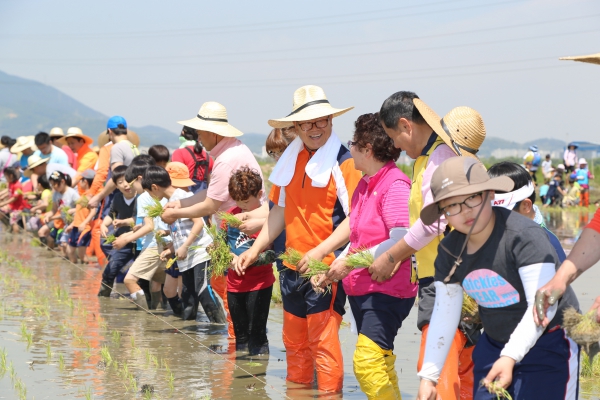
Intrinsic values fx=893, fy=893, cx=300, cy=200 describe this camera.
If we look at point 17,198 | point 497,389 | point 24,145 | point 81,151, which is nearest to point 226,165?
point 497,389

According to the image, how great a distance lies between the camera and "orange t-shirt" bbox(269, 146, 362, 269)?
232 inches

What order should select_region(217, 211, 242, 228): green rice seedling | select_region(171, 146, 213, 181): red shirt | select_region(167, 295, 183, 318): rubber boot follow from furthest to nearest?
1. select_region(171, 146, 213, 181): red shirt
2. select_region(167, 295, 183, 318): rubber boot
3. select_region(217, 211, 242, 228): green rice seedling

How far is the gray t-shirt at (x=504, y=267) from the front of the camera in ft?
11.7

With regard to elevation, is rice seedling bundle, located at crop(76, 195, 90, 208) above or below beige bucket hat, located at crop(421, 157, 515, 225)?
above

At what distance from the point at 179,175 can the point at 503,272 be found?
621 centimetres

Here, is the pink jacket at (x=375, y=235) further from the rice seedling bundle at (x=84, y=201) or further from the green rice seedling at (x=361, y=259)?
the rice seedling bundle at (x=84, y=201)

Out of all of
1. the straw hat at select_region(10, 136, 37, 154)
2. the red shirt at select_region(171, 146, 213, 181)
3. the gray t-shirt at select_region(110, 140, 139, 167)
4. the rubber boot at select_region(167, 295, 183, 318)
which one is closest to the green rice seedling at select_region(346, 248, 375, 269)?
the rubber boot at select_region(167, 295, 183, 318)

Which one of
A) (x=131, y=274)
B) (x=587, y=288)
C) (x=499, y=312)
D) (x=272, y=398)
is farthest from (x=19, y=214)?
(x=499, y=312)

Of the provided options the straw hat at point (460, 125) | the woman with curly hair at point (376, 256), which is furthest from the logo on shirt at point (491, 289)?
the woman with curly hair at point (376, 256)

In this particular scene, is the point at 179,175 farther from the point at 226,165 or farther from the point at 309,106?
the point at 309,106

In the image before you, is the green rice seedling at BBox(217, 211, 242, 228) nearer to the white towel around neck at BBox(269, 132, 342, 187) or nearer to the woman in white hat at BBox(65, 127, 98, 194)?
the white towel around neck at BBox(269, 132, 342, 187)

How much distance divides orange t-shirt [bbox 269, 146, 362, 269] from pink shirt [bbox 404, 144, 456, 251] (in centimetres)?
120

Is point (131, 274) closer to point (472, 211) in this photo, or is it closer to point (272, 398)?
point (272, 398)

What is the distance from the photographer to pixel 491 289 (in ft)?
12.0
